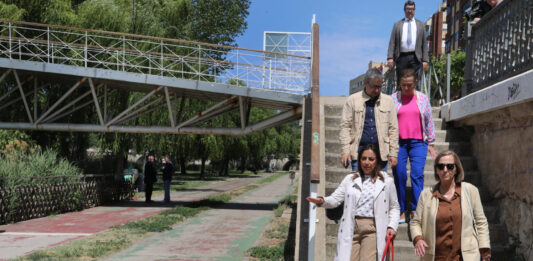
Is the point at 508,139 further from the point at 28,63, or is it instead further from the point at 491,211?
the point at 28,63

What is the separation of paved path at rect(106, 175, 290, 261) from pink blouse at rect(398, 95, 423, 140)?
12.2 ft

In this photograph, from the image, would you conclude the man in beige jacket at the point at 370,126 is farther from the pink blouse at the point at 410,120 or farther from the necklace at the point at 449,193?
the necklace at the point at 449,193

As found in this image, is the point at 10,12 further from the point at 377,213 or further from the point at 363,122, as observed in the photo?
the point at 377,213

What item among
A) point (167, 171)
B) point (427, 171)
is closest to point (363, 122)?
point (427, 171)

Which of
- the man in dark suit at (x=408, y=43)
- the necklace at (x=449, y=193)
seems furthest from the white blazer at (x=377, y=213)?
the man in dark suit at (x=408, y=43)

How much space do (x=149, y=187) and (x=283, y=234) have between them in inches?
345

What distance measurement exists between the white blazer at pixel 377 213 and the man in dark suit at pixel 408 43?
3499 millimetres

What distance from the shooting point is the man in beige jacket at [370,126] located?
15.8ft

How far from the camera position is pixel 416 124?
17.6 ft

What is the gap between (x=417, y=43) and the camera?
22.6 feet

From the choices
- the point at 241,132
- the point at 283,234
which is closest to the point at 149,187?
the point at 241,132

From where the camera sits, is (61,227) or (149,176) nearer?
(61,227)

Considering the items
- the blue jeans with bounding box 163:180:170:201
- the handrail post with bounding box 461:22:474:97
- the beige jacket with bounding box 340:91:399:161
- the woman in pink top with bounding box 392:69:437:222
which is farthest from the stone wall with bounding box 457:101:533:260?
the blue jeans with bounding box 163:180:170:201

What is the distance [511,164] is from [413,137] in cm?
146
